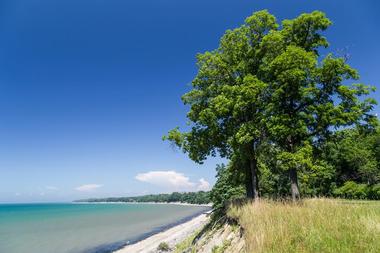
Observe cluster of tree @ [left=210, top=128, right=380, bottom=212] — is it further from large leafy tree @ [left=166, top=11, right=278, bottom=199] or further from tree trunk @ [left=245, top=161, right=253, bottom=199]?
large leafy tree @ [left=166, top=11, right=278, bottom=199]

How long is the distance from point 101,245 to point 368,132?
37.1 metres

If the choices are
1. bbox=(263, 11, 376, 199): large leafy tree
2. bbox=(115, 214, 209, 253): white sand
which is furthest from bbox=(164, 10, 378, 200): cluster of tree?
bbox=(115, 214, 209, 253): white sand

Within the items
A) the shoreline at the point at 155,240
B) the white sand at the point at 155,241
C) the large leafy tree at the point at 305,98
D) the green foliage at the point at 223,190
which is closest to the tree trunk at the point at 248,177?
the large leafy tree at the point at 305,98

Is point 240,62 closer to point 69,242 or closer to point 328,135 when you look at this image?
point 328,135

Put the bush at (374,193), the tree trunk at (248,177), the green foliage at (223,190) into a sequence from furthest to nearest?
1. the green foliage at (223,190)
2. the bush at (374,193)
3. the tree trunk at (248,177)

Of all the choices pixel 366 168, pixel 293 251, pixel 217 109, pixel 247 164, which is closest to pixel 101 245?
pixel 247 164

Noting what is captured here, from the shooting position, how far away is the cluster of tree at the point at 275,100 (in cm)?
1462

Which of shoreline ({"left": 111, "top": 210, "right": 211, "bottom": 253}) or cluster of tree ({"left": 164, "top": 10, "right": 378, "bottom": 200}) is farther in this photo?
shoreline ({"left": 111, "top": 210, "right": 211, "bottom": 253})

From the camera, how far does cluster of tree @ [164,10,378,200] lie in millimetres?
14625

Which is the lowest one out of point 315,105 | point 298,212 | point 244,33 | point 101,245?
point 101,245

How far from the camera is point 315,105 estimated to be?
51.3 feet

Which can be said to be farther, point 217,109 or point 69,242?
point 69,242

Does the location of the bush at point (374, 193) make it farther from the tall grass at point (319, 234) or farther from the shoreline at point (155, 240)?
the tall grass at point (319, 234)

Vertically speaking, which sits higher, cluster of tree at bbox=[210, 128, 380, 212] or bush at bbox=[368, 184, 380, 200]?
cluster of tree at bbox=[210, 128, 380, 212]
